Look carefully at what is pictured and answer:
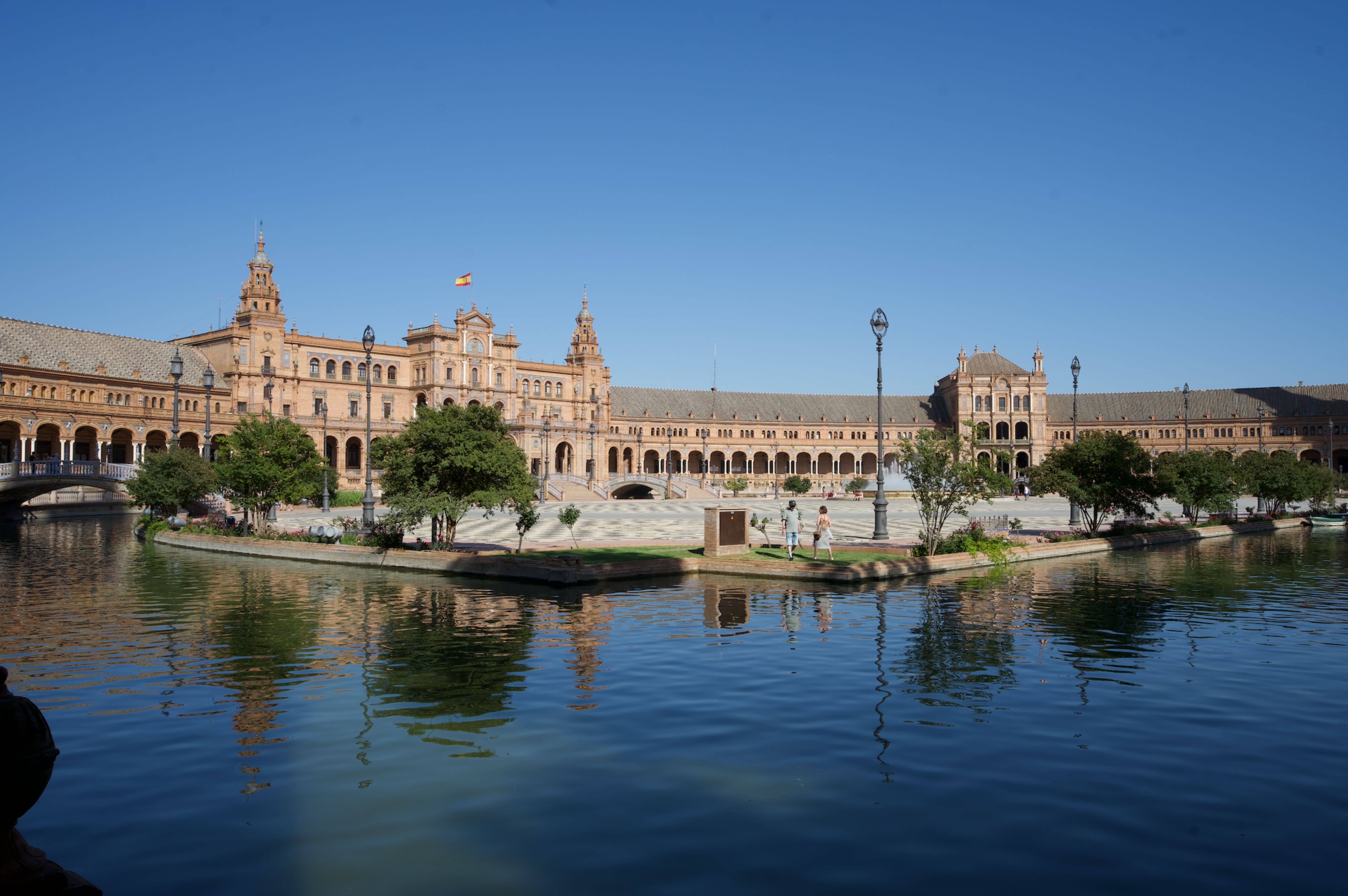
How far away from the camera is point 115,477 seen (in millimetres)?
51000

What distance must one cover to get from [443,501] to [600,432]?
72.2 metres

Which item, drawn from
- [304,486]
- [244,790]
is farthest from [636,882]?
[304,486]

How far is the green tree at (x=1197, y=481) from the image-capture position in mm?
41875

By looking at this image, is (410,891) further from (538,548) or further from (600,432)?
(600,432)

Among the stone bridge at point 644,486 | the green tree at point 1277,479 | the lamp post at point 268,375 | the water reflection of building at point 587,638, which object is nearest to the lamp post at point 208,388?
the water reflection of building at point 587,638

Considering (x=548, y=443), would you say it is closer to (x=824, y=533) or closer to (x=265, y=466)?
(x=265, y=466)

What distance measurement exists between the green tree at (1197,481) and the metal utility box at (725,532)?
2178 centimetres

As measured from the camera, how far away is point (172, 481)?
40.2m

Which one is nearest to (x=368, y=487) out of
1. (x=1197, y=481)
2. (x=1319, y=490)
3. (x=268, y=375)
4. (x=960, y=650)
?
(x=960, y=650)

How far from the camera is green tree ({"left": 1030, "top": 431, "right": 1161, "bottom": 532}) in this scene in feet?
110

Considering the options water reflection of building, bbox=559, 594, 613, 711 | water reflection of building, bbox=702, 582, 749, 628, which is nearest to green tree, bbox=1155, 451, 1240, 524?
water reflection of building, bbox=702, 582, 749, 628

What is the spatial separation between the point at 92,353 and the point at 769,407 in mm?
71881

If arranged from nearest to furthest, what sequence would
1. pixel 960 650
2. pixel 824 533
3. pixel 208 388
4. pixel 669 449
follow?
1. pixel 960 650
2. pixel 824 533
3. pixel 208 388
4. pixel 669 449

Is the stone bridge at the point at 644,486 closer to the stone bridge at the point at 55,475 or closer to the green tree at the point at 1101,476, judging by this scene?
the stone bridge at the point at 55,475
